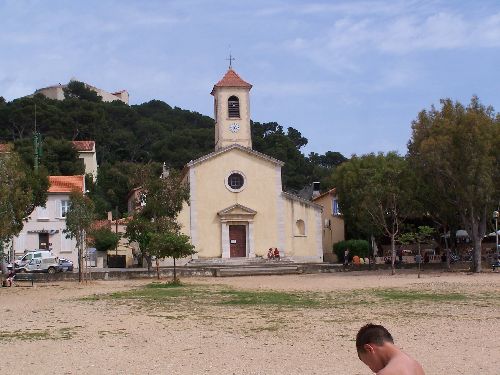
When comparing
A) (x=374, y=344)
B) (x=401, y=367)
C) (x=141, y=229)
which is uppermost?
(x=141, y=229)

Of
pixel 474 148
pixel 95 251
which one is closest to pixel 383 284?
A: pixel 474 148

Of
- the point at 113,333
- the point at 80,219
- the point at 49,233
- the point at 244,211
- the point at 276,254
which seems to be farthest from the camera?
the point at 49,233

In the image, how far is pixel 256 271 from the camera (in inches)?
1752

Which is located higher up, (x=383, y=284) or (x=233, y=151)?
(x=233, y=151)

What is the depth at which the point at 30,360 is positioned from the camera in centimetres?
1131

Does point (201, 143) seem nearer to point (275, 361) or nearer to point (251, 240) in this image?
point (251, 240)

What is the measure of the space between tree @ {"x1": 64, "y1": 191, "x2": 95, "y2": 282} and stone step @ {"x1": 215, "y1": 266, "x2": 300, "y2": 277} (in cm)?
950

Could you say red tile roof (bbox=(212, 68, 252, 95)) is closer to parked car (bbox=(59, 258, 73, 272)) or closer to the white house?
the white house

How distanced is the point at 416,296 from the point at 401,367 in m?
19.9

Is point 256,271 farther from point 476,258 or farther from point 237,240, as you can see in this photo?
point 476,258

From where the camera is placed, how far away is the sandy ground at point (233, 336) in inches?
421

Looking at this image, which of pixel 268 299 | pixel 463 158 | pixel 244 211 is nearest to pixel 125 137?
pixel 244 211

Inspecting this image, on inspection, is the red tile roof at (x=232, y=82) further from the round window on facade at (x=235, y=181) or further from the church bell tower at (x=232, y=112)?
the round window on facade at (x=235, y=181)

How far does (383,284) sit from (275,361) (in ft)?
65.2
